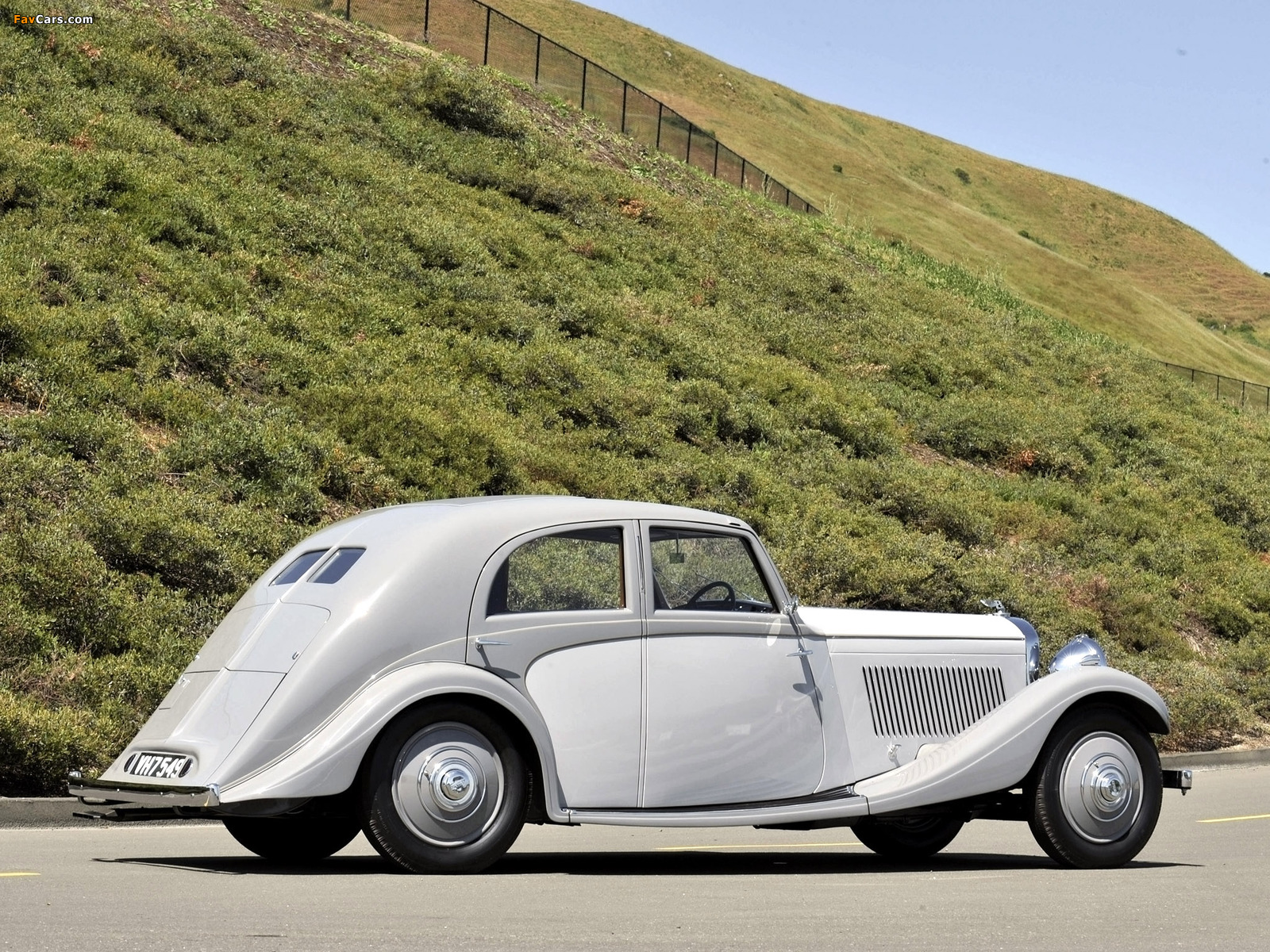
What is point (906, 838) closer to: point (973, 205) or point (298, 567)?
point (298, 567)

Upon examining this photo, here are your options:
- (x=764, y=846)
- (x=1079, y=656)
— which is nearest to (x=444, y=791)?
(x=764, y=846)

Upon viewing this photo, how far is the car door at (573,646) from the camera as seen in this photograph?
24.3 ft

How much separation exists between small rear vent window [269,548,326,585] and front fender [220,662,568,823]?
3.30 ft

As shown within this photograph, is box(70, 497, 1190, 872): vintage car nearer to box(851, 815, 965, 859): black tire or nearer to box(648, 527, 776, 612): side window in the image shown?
box(648, 527, 776, 612): side window

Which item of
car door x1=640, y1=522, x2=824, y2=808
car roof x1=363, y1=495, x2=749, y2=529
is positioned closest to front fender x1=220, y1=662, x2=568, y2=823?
car door x1=640, y1=522, x2=824, y2=808

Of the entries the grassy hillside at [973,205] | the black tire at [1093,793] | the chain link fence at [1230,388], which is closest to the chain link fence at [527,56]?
the grassy hillside at [973,205]

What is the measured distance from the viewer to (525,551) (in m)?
7.71

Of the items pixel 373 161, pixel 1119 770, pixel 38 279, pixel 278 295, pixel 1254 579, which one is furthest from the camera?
pixel 373 161

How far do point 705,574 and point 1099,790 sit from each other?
2.50 meters

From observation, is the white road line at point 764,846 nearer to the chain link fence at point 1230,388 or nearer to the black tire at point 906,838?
the black tire at point 906,838

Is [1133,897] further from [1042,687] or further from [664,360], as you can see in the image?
[664,360]

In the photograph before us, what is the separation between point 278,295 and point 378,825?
19382 millimetres

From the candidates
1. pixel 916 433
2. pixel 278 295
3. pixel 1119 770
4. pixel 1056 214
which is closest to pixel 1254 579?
pixel 916 433

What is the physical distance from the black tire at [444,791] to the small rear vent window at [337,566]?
3.07 feet
